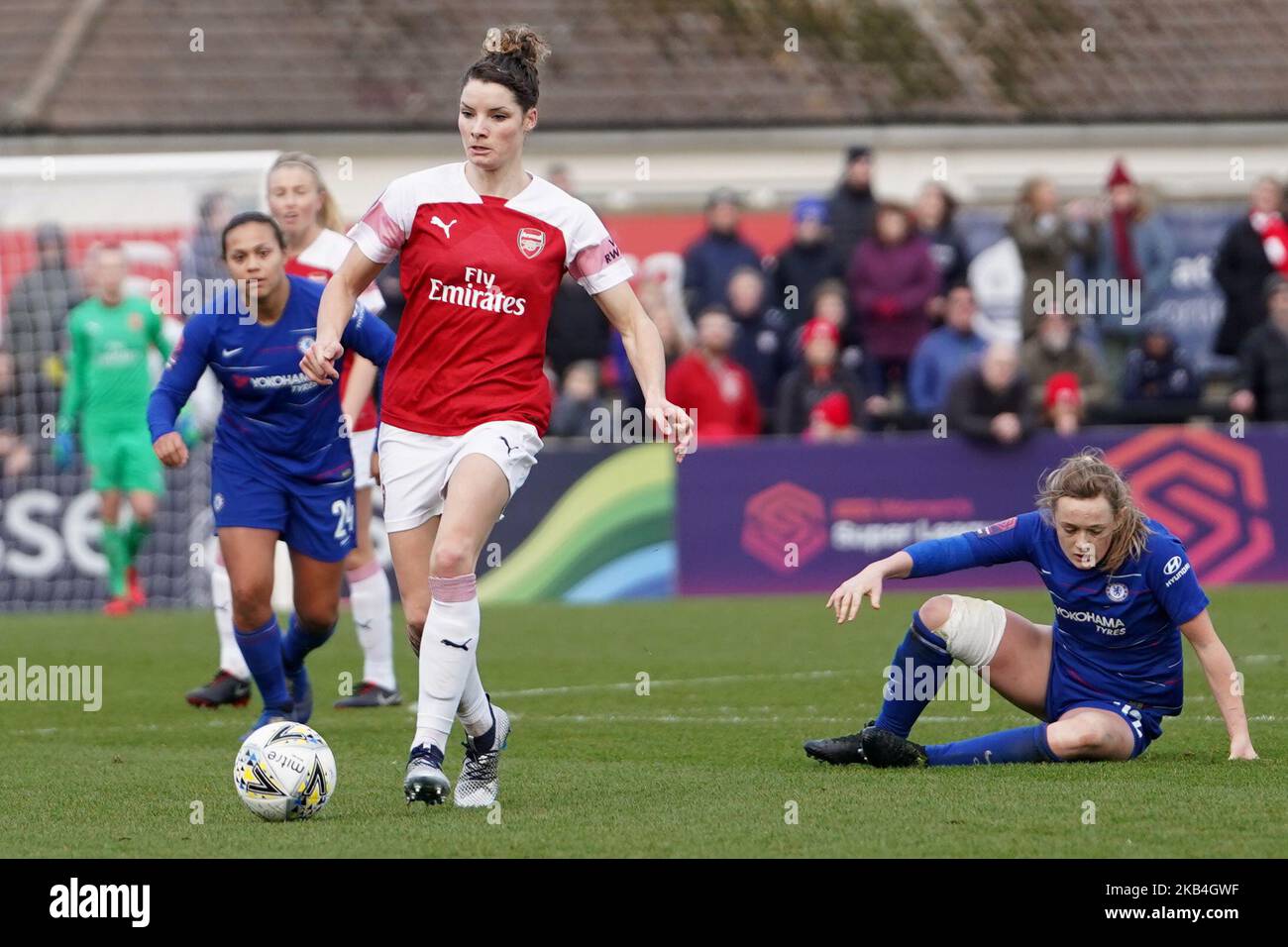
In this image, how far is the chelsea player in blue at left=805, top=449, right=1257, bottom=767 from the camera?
26.5 ft

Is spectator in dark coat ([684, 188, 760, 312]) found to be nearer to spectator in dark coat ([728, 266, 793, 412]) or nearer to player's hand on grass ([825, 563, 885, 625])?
spectator in dark coat ([728, 266, 793, 412])

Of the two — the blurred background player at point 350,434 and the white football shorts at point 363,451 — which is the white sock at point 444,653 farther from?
the white football shorts at point 363,451

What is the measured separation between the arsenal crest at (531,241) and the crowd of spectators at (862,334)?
941 cm

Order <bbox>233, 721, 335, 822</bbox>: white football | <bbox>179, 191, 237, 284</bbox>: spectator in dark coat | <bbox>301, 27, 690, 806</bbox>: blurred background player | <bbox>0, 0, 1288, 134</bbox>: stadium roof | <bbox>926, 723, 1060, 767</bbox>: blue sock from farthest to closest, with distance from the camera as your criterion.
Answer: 1. <bbox>0, 0, 1288, 134</bbox>: stadium roof
2. <bbox>179, 191, 237, 284</bbox>: spectator in dark coat
3. <bbox>926, 723, 1060, 767</bbox>: blue sock
4. <bbox>301, 27, 690, 806</bbox>: blurred background player
5. <bbox>233, 721, 335, 822</bbox>: white football

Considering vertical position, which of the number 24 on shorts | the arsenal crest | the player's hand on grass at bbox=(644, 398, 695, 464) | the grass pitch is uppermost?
the arsenal crest

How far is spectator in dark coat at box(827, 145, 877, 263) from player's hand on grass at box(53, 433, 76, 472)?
6.30 m

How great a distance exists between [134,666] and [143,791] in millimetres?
4853

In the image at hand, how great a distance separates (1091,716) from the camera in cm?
828

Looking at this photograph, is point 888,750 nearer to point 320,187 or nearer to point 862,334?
point 320,187

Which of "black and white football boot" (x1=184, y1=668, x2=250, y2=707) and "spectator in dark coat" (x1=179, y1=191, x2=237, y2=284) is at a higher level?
"spectator in dark coat" (x1=179, y1=191, x2=237, y2=284)

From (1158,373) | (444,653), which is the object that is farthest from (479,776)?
(1158,373)

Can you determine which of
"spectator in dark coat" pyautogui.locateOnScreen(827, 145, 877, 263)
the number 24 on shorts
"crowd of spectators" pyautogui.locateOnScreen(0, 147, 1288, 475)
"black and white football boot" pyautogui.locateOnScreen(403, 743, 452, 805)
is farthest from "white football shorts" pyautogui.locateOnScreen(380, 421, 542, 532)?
"spectator in dark coat" pyautogui.locateOnScreen(827, 145, 877, 263)

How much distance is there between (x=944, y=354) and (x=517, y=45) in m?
10.9
